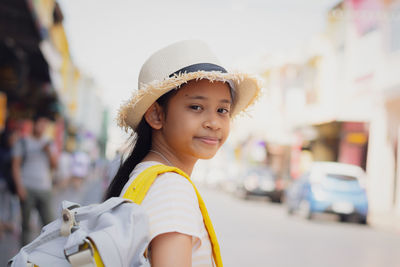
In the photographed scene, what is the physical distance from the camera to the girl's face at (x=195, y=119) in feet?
5.56

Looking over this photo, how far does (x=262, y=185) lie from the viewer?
23.5 m

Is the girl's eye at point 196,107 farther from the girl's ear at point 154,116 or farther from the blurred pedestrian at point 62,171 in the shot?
the blurred pedestrian at point 62,171

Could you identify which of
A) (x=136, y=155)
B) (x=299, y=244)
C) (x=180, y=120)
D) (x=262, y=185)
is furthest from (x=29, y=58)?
(x=262, y=185)

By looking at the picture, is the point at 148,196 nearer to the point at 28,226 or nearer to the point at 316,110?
the point at 28,226

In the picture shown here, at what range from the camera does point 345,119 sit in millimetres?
23375

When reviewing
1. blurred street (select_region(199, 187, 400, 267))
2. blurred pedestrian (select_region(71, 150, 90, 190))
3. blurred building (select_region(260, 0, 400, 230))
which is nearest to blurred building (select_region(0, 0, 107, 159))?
blurred pedestrian (select_region(71, 150, 90, 190))

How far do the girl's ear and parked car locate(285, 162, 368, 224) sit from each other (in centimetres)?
1360

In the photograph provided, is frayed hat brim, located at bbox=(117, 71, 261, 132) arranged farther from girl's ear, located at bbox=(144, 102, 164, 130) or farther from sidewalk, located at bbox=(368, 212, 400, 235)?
sidewalk, located at bbox=(368, 212, 400, 235)

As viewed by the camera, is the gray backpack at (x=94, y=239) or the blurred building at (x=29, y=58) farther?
the blurred building at (x=29, y=58)

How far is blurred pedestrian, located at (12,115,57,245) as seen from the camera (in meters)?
6.44

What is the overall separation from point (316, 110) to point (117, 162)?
28700 millimetres

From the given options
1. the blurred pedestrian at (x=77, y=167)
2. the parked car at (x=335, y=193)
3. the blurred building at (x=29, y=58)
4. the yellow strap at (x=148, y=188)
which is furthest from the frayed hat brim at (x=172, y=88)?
the blurred pedestrian at (x=77, y=167)

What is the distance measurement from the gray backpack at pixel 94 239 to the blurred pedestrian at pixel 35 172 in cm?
508

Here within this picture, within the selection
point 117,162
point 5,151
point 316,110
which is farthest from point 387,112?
point 117,162
